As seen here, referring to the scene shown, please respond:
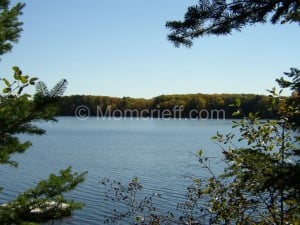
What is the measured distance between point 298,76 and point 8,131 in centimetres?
252

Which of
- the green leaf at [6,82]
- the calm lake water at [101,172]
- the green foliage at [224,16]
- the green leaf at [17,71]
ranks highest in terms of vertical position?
the green foliage at [224,16]

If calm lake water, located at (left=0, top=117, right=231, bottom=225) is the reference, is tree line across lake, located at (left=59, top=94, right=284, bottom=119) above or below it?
above

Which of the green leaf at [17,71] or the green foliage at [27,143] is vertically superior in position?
the green leaf at [17,71]

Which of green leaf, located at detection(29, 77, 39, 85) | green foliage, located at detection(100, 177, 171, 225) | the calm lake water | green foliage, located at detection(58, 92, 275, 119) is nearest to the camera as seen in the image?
green leaf, located at detection(29, 77, 39, 85)

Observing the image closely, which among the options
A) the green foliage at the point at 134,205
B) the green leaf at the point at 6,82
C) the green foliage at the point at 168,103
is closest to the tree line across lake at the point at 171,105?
the green foliage at the point at 168,103

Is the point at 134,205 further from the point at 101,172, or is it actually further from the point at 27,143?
the point at 101,172

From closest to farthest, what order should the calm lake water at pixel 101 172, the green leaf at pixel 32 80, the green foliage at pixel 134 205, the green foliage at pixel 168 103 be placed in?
the green leaf at pixel 32 80
the green foliage at pixel 134 205
the calm lake water at pixel 101 172
the green foliage at pixel 168 103

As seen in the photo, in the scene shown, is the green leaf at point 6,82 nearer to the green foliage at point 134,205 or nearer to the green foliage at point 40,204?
the green foliage at point 40,204

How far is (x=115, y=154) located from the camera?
50.5m

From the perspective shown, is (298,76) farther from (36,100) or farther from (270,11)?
(36,100)

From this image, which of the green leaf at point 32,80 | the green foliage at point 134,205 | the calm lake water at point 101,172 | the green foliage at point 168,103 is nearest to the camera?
the green leaf at point 32,80

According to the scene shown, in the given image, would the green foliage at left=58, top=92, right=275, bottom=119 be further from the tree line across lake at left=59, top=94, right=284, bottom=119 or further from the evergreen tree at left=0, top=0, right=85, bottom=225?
the evergreen tree at left=0, top=0, right=85, bottom=225

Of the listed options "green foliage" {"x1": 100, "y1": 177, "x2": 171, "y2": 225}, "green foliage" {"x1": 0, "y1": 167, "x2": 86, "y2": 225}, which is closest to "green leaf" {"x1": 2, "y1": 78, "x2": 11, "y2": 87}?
"green foliage" {"x1": 0, "y1": 167, "x2": 86, "y2": 225}

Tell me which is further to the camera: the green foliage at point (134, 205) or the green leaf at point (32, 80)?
the green foliage at point (134, 205)
